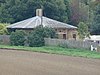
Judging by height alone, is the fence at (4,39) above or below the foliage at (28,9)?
below

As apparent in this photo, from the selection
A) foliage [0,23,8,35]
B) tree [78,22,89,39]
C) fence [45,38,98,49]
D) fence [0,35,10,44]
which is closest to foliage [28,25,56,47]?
fence [45,38,98,49]

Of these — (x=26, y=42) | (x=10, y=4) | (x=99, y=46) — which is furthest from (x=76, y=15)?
(x=99, y=46)

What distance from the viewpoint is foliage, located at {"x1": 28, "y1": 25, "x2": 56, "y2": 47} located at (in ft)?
171

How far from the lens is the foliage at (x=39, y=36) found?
52.0 m

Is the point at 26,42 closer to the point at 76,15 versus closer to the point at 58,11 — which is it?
the point at 58,11

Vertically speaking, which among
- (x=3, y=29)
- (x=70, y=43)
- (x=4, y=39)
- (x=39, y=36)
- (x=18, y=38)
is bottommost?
(x=70, y=43)

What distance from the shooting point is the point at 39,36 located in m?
52.9

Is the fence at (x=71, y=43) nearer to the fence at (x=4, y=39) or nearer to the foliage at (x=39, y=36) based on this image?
the foliage at (x=39, y=36)

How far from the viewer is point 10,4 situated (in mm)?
74125

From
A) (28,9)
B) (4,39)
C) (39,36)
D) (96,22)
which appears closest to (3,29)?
(4,39)

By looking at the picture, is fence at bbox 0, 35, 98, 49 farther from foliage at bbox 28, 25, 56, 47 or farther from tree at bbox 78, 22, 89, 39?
tree at bbox 78, 22, 89, 39

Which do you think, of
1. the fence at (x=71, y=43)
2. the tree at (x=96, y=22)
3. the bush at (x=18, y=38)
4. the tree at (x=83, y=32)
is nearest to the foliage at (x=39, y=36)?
the fence at (x=71, y=43)

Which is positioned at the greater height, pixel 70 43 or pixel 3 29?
pixel 3 29

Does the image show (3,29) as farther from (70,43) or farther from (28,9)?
(70,43)
